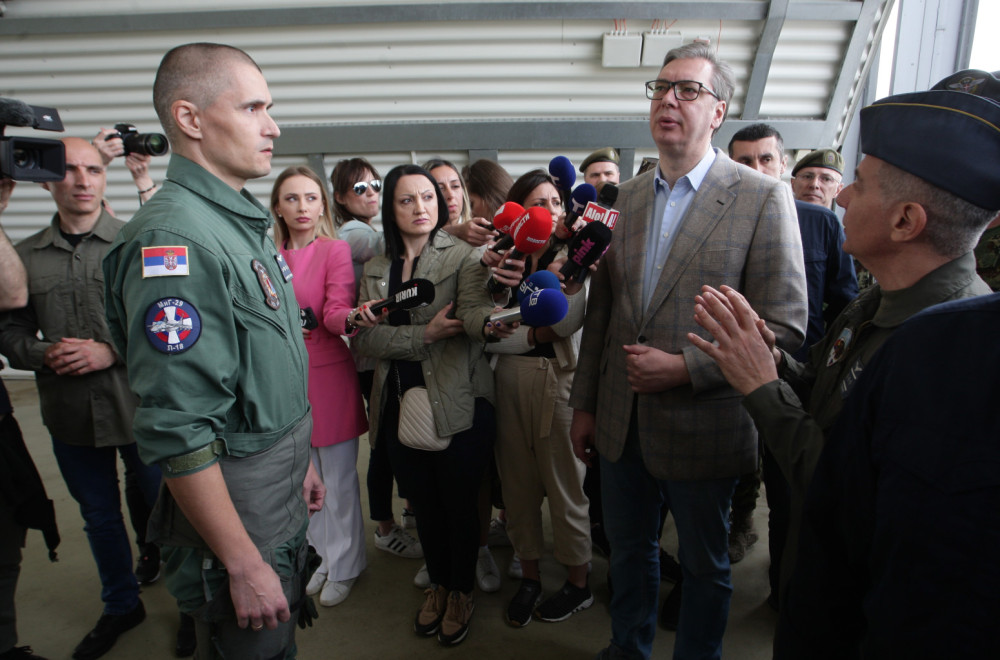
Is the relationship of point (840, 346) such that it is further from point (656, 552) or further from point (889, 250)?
point (656, 552)

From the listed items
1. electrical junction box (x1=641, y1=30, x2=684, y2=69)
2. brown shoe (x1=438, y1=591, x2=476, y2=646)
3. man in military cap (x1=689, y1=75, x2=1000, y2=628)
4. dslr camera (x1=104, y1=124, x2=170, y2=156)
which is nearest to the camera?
man in military cap (x1=689, y1=75, x2=1000, y2=628)

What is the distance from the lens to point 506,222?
6.24 feet

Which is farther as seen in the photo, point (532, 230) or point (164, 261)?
point (532, 230)

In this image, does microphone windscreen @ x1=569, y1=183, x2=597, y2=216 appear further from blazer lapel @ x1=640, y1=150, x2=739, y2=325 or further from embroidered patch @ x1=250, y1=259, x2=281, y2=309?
embroidered patch @ x1=250, y1=259, x2=281, y2=309

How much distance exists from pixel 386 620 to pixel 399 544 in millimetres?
533

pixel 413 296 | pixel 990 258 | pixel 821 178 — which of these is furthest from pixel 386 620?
pixel 821 178

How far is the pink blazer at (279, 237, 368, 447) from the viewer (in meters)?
2.43

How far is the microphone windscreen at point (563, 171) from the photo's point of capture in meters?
2.09

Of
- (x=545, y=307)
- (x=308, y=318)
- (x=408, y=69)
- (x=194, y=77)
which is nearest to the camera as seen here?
(x=194, y=77)

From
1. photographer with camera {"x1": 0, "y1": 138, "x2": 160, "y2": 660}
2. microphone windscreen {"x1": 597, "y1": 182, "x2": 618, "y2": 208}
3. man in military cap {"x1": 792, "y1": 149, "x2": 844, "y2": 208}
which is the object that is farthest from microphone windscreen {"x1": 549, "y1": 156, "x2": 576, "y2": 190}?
photographer with camera {"x1": 0, "y1": 138, "x2": 160, "y2": 660}

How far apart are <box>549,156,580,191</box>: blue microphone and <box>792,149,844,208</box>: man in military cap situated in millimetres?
1499

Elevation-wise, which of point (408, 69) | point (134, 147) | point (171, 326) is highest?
point (408, 69)

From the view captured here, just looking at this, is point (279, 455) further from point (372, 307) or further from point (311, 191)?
point (311, 191)

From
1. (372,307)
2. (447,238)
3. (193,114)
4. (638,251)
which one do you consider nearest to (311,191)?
(447,238)
